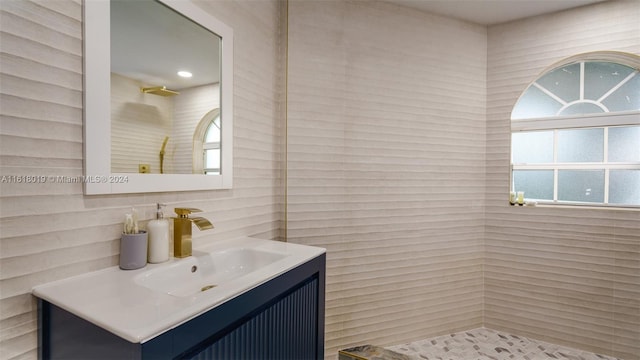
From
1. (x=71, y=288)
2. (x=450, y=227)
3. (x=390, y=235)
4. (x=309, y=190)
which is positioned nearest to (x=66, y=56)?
(x=71, y=288)

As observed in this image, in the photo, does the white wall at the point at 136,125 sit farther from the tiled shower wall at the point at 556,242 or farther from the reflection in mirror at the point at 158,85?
the tiled shower wall at the point at 556,242

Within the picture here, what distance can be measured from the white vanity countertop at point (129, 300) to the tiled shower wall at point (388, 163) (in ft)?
3.05

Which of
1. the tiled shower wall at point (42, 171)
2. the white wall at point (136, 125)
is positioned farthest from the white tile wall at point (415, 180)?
the tiled shower wall at point (42, 171)

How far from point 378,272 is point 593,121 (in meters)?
1.82

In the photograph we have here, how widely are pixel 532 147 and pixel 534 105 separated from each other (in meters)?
0.31

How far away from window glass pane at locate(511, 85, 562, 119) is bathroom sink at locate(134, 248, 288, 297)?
2.14 m

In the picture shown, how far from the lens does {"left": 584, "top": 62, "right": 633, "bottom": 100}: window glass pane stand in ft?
7.19

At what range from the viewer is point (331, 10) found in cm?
191

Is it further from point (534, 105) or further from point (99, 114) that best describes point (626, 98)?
point (99, 114)

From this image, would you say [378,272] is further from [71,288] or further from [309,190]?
[71,288]

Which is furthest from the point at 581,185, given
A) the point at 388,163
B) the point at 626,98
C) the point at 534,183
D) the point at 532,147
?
the point at 388,163

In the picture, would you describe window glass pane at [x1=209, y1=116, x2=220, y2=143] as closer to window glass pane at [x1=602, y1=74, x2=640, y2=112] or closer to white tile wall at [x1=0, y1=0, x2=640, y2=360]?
white tile wall at [x1=0, y1=0, x2=640, y2=360]

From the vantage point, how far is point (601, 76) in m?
2.23

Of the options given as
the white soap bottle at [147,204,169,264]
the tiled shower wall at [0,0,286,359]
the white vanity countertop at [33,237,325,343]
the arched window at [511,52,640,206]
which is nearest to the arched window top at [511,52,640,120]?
the arched window at [511,52,640,206]
